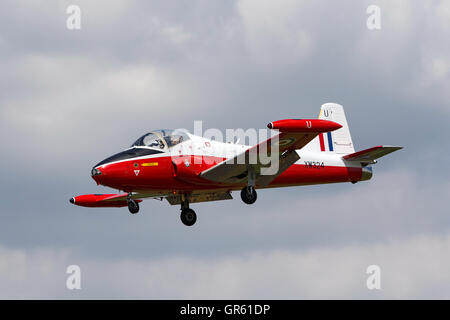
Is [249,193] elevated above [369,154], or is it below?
below

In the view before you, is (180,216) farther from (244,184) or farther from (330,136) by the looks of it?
(330,136)

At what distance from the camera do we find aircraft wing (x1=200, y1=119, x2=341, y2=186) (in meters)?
30.1

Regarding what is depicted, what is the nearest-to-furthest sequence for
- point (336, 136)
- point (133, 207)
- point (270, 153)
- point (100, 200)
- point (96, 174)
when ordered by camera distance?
point (96, 174), point (270, 153), point (133, 207), point (336, 136), point (100, 200)

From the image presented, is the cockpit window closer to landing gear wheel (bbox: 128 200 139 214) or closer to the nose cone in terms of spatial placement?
the nose cone

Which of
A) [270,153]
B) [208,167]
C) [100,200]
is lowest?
[100,200]

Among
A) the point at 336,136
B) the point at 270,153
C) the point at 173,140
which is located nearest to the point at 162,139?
the point at 173,140

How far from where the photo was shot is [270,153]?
3303cm

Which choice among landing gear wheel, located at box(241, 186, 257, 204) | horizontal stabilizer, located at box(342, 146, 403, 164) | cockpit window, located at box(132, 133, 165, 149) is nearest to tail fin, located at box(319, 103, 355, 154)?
horizontal stabilizer, located at box(342, 146, 403, 164)

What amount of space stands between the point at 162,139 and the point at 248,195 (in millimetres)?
4042

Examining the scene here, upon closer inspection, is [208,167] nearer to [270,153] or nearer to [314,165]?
[270,153]

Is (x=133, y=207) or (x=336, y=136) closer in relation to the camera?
(x=133, y=207)

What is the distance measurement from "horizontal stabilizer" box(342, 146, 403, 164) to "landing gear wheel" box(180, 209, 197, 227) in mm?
6951

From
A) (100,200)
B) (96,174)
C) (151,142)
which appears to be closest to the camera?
(96,174)

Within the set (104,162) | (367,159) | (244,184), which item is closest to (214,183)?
(244,184)
